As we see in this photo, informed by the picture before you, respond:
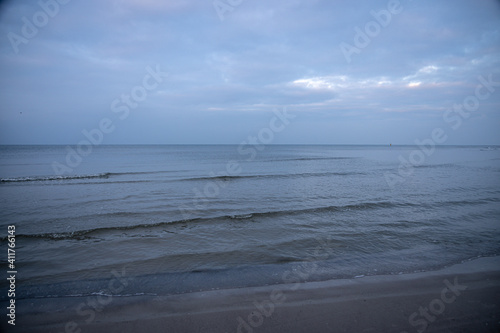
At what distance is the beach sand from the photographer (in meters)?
4.22

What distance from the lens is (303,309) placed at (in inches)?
185

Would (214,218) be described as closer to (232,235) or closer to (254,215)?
(254,215)

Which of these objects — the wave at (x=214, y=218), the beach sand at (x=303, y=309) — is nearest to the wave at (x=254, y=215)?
the wave at (x=214, y=218)

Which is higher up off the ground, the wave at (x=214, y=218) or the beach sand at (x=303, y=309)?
the wave at (x=214, y=218)

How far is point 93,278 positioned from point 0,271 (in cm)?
304

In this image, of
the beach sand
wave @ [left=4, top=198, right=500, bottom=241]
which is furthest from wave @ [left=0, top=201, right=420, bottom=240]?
the beach sand

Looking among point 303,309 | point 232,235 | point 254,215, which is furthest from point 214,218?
point 303,309

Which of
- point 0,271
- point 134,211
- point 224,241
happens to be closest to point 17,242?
point 0,271

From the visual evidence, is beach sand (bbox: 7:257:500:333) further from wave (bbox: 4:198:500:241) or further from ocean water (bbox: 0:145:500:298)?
wave (bbox: 4:198:500:241)

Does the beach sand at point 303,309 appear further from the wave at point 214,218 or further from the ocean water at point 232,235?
the wave at point 214,218

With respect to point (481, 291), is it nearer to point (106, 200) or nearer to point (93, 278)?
point (93, 278)

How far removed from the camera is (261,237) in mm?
9367

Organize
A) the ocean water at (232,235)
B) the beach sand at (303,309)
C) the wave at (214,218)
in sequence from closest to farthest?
the beach sand at (303,309) < the ocean water at (232,235) < the wave at (214,218)

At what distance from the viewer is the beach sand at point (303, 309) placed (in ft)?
13.8
